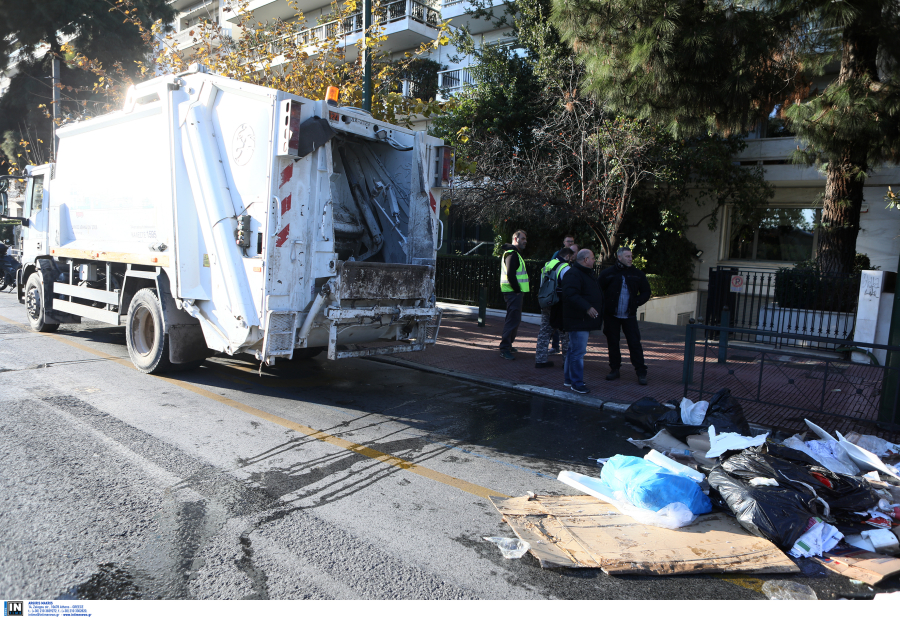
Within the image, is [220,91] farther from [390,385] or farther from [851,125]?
[851,125]

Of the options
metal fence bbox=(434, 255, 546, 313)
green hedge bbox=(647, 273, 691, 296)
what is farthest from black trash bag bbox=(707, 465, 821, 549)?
green hedge bbox=(647, 273, 691, 296)

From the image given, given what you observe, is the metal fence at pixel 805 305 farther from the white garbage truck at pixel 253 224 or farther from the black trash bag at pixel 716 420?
the white garbage truck at pixel 253 224

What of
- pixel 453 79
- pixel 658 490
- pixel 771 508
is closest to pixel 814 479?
pixel 771 508

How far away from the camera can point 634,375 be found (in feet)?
27.0

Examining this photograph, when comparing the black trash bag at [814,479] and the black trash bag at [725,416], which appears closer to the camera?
the black trash bag at [814,479]

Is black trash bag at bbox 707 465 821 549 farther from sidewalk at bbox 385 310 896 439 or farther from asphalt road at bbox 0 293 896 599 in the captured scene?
sidewalk at bbox 385 310 896 439

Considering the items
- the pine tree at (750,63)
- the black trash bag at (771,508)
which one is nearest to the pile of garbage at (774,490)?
the black trash bag at (771,508)

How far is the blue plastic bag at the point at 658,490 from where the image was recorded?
12.0 ft

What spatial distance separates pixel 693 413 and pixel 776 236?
1401 cm

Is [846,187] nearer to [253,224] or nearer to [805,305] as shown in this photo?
[805,305]

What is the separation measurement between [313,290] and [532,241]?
1185 cm

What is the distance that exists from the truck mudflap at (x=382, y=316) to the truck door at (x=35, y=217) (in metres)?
6.09
